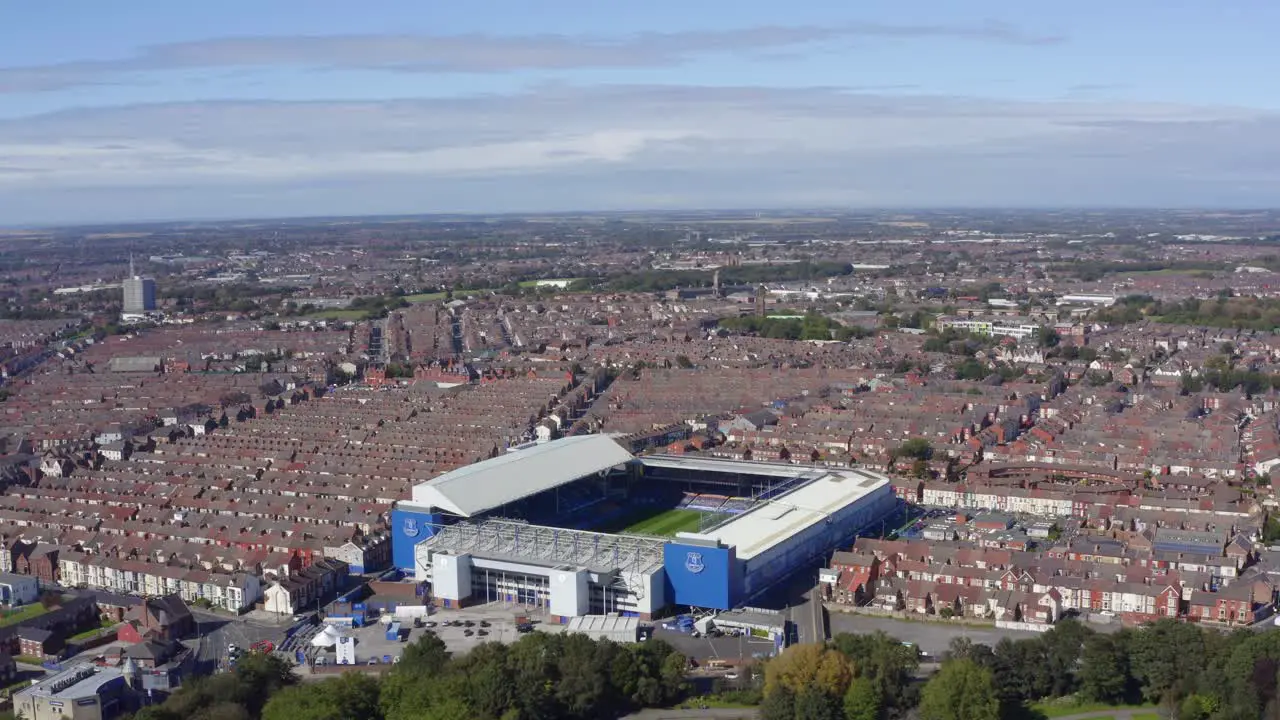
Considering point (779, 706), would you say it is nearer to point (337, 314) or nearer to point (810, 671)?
point (810, 671)

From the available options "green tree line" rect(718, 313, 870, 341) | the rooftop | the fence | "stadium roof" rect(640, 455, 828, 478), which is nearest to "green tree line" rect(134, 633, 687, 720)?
the rooftop

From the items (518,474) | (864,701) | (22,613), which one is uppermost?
(518,474)

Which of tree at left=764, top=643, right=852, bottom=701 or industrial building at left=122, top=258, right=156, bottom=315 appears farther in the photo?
industrial building at left=122, top=258, right=156, bottom=315

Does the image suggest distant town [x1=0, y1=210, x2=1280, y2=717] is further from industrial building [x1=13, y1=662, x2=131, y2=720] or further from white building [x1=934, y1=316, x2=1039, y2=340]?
white building [x1=934, y1=316, x2=1039, y2=340]

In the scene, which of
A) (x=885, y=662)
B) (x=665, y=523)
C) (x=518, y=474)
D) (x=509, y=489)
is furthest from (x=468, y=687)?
(x=665, y=523)

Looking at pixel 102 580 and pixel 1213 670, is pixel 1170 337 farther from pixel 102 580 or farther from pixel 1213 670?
pixel 102 580
